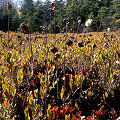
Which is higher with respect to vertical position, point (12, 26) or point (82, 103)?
point (12, 26)

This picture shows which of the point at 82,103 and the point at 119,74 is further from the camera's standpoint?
the point at 119,74

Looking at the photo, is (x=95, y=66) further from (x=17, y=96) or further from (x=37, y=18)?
(x=37, y=18)

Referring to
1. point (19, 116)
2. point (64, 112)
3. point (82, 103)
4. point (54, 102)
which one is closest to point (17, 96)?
point (19, 116)

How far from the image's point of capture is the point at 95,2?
3862 centimetres

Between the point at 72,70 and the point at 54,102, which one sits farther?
the point at 72,70

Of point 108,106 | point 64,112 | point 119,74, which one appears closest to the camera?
point 64,112

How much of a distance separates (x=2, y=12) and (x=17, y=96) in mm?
29167

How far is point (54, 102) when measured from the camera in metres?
1.37

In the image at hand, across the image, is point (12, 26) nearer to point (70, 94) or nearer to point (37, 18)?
point (37, 18)

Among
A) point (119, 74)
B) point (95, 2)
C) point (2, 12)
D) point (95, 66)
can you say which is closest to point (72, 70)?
point (95, 66)

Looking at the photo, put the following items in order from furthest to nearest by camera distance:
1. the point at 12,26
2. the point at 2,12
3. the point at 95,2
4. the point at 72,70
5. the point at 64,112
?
the point at 95,2 → the point at 12,26 → the point at 2,12 → the point at 72,70 → the point at 64,112

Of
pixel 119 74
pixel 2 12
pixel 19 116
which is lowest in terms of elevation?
pixel 19 116

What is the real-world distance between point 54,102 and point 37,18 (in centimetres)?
3077

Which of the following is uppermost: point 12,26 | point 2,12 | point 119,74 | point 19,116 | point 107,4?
point 107,4
